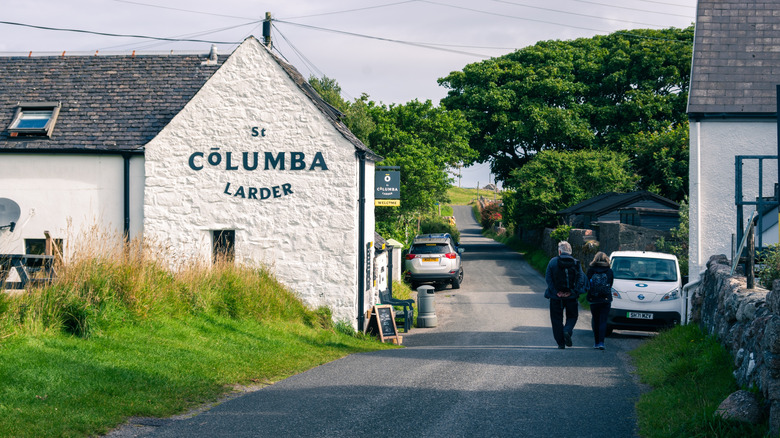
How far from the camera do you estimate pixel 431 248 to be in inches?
1163

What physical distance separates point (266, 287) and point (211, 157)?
12.7 ft

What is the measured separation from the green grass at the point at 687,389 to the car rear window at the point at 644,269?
6.04m

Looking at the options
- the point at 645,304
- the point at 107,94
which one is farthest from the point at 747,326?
the point at 107,94

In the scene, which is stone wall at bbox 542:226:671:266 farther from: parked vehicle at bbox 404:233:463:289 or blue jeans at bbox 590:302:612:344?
blue jeans at bbox 590:302:612:344

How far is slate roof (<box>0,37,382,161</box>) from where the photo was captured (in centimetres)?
1897

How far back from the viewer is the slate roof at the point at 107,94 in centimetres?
1897

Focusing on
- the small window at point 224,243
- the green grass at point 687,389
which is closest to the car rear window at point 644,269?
the green grass at point 687,389

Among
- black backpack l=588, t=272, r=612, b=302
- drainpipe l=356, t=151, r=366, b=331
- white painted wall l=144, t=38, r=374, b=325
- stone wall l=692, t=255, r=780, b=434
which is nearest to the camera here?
stone wall l=692, t=255, r=780, b=434

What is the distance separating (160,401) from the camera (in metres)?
8.18

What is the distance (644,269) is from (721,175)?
299 cm

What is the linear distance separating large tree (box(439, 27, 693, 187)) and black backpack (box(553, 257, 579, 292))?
32.2m

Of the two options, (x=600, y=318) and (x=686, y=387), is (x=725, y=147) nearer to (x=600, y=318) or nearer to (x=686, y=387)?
(x=600, y=318)

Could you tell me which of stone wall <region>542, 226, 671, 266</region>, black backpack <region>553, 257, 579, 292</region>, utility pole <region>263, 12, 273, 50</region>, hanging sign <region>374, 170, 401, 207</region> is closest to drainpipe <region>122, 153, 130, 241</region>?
hanging sign <region>374, 170, 401, 207</region>

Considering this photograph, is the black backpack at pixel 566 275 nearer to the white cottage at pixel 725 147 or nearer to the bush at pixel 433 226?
the white cottage at pixel 725 147
